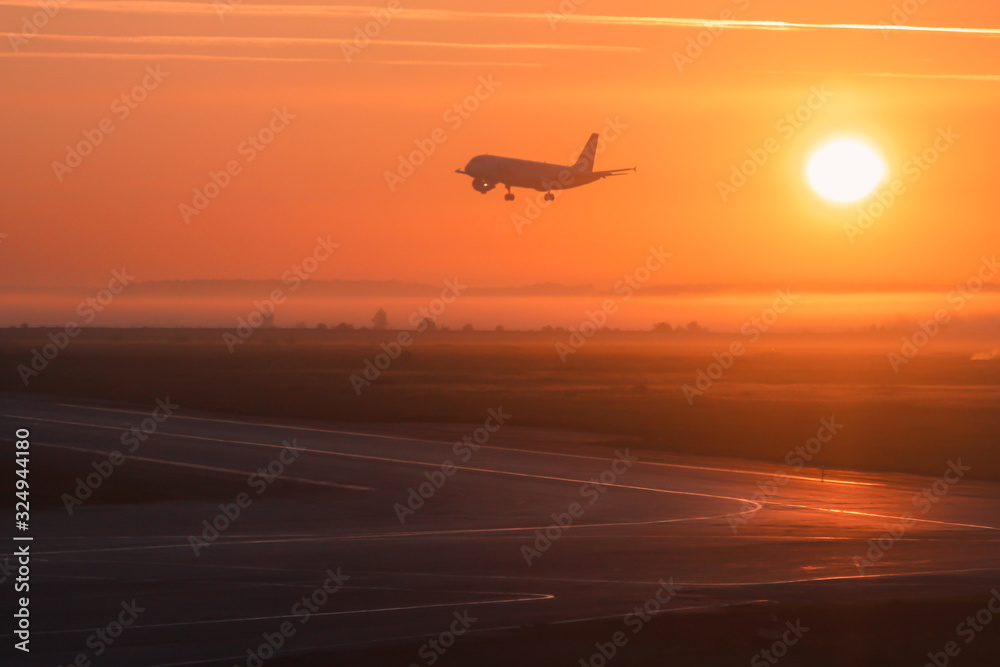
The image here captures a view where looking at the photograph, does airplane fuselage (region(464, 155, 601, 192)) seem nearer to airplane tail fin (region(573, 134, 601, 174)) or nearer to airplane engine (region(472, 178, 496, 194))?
airplane engine (region(472, 178, 496, 194))

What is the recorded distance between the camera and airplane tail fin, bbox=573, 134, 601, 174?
12112 cm

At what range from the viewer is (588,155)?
12250 centimetres

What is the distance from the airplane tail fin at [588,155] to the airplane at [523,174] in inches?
858

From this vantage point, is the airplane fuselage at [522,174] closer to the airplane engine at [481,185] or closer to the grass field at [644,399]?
the airplane engine at [481,185]

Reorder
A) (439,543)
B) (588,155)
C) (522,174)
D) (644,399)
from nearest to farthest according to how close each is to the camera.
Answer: (439,543)
(644,399)
(522,174)
(588,155)

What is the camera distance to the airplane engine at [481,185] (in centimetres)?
9306

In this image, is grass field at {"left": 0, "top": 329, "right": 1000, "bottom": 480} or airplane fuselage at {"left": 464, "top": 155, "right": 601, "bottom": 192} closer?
grass field at {"left": 0, "top": 329, "right": 1000, "bottom": 480}

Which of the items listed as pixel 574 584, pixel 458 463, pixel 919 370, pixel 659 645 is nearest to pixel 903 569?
pixel 574 584

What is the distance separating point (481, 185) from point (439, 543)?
67.0 meters

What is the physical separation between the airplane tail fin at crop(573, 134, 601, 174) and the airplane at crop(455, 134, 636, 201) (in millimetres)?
21802

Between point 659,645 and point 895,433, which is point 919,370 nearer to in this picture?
point 895,433

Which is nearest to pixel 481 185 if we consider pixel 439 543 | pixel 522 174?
pixel 522 174

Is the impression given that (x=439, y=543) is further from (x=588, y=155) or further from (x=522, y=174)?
(x=588, y=155)

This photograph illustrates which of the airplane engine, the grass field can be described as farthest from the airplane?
the grass field
